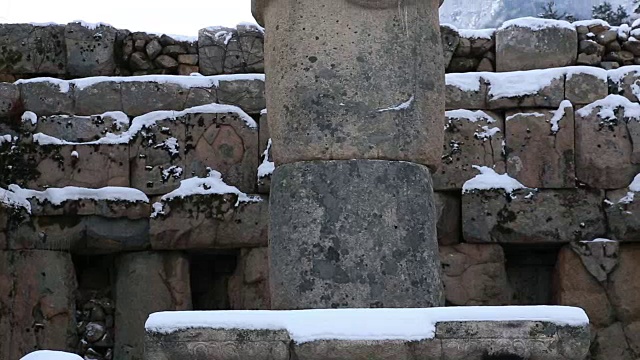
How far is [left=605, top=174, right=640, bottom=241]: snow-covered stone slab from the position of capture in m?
8.45

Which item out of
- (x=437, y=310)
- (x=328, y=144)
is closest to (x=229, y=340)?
(x=437, y=310)

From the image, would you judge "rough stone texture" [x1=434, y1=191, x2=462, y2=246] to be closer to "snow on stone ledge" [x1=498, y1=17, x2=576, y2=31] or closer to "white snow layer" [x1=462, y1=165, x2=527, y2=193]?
"white snow layer" [x1=462, y1=165, x2=527, y2=193]

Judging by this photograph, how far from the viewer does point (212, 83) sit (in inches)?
349

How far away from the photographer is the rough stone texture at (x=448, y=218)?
8594 mm

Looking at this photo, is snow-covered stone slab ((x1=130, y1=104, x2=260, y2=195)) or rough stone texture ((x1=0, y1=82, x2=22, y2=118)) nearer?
snow-covered stone slab ((x1=130, y1=104, x2=260, y2=195))

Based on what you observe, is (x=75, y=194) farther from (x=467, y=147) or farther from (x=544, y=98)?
(x=544, y=98)

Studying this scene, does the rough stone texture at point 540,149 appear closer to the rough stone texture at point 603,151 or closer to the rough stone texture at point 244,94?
the rough stone texture at point 603,151

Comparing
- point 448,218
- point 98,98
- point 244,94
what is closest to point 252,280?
point 244,94

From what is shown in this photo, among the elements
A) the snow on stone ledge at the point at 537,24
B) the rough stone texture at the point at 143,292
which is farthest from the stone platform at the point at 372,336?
the snow on stone ledge at the point at 537,24

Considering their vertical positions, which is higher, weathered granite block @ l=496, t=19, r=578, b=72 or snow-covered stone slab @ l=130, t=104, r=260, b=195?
weathered granite block @ l=496, t=19, r=578, b=72

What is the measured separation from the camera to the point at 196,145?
8.78 metres

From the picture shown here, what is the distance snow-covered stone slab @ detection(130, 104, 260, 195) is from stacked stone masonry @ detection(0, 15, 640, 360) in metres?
0.01

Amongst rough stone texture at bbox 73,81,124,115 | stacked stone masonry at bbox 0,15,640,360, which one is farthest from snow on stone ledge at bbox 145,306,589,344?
rough stone texture at bbox 73,81,124,115

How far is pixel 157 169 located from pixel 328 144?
12.5 feet
